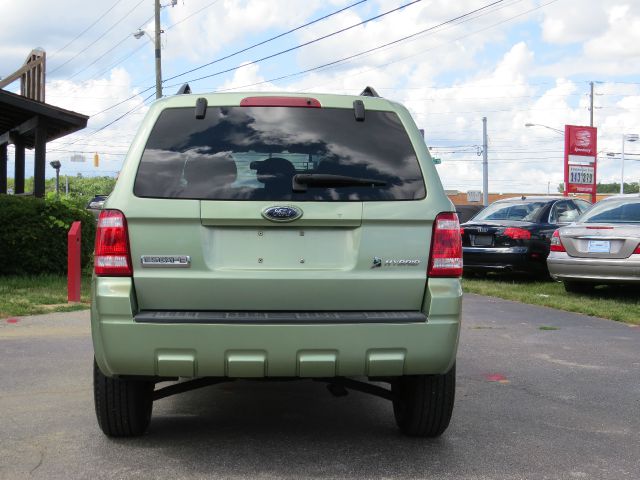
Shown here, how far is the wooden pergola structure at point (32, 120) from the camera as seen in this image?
1553 cm

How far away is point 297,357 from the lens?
13.1 ft

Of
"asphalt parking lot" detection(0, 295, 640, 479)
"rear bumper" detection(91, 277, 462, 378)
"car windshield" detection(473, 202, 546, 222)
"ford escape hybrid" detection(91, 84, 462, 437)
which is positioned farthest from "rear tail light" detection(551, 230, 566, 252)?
"rear bumper" detection(91, 277, 462, 378)

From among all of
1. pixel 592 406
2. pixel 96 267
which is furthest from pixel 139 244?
pixel 592 406

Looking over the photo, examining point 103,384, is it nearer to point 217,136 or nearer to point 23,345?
point 217,136

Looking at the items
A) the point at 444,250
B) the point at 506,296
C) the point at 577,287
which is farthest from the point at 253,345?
the point at 577,287

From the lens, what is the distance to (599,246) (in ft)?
37.2

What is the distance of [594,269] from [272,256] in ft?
27.4

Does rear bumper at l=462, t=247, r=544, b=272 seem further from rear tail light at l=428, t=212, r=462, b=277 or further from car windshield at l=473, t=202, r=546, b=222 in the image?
rear tail light at l=428, t=212, r=462, b=277

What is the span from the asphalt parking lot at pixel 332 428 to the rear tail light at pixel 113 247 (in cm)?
102

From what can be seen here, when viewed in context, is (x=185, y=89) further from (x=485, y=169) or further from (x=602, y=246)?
(x=485, y=169)

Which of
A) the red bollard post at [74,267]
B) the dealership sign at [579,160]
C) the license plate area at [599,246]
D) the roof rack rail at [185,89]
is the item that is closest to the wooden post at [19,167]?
the red bollard post at [74,267]

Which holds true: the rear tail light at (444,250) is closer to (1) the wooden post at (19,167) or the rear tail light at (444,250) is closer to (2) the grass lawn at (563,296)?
(2) the grass lawn at (563,296)

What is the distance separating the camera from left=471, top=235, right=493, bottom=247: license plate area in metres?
14.2

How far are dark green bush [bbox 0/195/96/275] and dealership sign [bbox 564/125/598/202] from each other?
68.7ft
